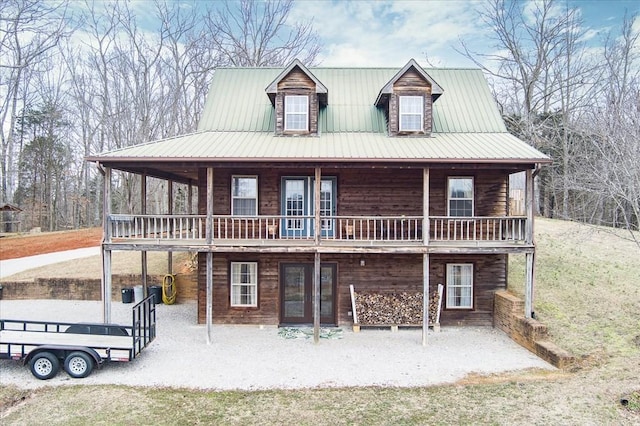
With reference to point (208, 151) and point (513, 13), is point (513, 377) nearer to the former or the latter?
point (208, 151)

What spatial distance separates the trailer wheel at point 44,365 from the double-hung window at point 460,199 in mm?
12514

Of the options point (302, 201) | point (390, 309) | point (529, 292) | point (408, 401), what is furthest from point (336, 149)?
point (408, 401)

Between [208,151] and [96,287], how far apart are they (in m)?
9.98

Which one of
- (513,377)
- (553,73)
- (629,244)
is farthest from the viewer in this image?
(553,73)

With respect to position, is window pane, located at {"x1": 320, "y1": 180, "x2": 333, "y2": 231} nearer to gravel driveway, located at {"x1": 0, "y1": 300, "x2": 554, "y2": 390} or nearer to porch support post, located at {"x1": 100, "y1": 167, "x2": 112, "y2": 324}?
gravel driveway, located at {"x1": 0, "y1": 300, "x2": 554, "y2": 390}

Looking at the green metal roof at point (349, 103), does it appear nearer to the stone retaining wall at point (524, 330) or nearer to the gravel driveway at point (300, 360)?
the stone retaining wall at point (524, 330)

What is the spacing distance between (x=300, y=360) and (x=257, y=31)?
2679cm

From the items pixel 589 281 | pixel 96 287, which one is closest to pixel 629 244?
pixel 589 281

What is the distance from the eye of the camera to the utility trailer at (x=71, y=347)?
31.5 ft

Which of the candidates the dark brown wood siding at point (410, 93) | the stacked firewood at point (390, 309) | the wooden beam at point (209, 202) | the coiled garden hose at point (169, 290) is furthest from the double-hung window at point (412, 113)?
the coiled garden hose at point (169, 290)

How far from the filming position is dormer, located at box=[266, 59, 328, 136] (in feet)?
47.6

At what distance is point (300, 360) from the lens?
10.9 m

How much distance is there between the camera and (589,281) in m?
14.7

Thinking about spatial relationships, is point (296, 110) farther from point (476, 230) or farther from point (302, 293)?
point (476, 230)
